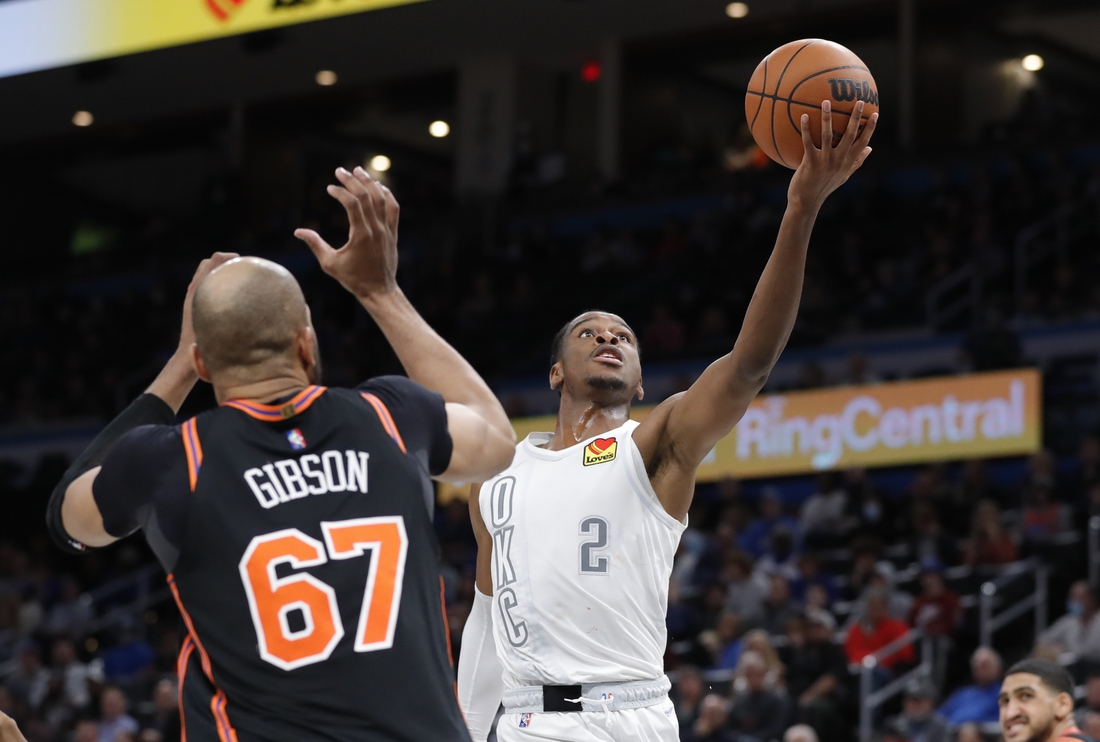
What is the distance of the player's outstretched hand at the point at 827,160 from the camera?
407 centimetres

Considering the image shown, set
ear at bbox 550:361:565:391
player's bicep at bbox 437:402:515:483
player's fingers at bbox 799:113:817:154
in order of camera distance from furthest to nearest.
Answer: ear at bbox 550:361:565:391, player's fingers at bbox 799:113:817:154, player's bicep at bbox 437:402:515:483

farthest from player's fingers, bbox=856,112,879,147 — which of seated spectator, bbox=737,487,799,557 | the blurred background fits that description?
seated spectator, bbox=737,487,799,557

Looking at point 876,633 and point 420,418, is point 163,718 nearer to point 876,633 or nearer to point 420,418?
point 876,633

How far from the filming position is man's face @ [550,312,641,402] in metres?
5.37

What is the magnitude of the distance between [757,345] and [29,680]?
1368 cm

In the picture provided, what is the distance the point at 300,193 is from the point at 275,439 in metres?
24.7

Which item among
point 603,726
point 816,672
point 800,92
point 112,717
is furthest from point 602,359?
point 112,717

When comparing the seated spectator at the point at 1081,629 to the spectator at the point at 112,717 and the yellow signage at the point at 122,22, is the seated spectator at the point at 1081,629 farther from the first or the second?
the yellow signage at the point at 122,22

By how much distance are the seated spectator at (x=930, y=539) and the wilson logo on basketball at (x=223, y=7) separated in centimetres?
906

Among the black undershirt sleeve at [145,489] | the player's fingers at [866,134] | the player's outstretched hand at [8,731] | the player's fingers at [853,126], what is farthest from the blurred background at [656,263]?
the black undershirt sleeve at [145,489]

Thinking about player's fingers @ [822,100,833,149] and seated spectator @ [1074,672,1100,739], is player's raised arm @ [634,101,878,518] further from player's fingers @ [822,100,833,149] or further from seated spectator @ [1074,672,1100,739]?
seated spectator @ [1074,672,1100,739]

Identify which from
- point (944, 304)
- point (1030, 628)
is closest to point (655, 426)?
point (1030, 628)

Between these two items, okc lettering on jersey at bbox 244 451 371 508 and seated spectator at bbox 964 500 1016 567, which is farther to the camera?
seated spectator at bbox 964 500 1016 567

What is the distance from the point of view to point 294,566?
3.10m
